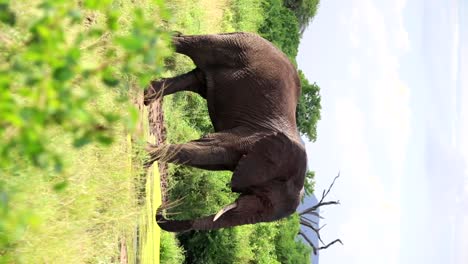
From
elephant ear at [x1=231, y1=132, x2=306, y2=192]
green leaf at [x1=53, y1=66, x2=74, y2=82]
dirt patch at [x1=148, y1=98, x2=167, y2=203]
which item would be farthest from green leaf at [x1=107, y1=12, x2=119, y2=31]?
dirt patch at [x1=148, y1=98, x2=167, y2=203]

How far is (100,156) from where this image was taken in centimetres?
461

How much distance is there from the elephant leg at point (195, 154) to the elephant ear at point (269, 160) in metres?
0.14

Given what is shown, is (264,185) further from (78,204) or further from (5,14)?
(5,14)

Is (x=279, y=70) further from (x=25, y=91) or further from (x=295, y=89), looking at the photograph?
(x=25, y=91)

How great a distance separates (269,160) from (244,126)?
15.8 inches

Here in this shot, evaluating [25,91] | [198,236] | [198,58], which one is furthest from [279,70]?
[198,236]

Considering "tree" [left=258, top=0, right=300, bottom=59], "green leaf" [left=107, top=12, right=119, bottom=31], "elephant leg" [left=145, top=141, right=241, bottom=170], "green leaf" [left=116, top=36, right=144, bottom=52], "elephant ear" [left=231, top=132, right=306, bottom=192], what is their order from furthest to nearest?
1. "tree" [left=258, top=0, right=300, bottom=59]
2. "elephant ear" [left=231, top=132, right=306, bottom=192]
3. "elephant leg" [left=145, top=141, right=241, bottom=170]
4. "green leaf" [left=107, top=12, right=119, bottom=31]
5. "green leaf" [left=116, top=36, right=144, bottom=52]

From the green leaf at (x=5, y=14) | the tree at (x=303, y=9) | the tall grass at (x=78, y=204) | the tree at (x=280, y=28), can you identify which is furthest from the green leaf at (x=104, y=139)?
the tree at (x=303, y=9)

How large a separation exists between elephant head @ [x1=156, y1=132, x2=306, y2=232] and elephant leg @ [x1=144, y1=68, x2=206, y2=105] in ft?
2.87

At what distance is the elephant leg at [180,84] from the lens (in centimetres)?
645

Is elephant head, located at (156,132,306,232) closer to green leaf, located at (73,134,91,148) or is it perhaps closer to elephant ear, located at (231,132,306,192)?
elephant ear, located at (231,132,306,192)

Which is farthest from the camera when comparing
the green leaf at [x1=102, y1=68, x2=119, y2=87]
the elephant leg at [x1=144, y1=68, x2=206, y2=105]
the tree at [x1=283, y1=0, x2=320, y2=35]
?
the tree at [x1=283, y1=0, x2=320, y2=35]

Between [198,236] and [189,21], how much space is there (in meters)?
3.83

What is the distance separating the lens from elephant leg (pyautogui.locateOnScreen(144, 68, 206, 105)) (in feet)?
21.2
